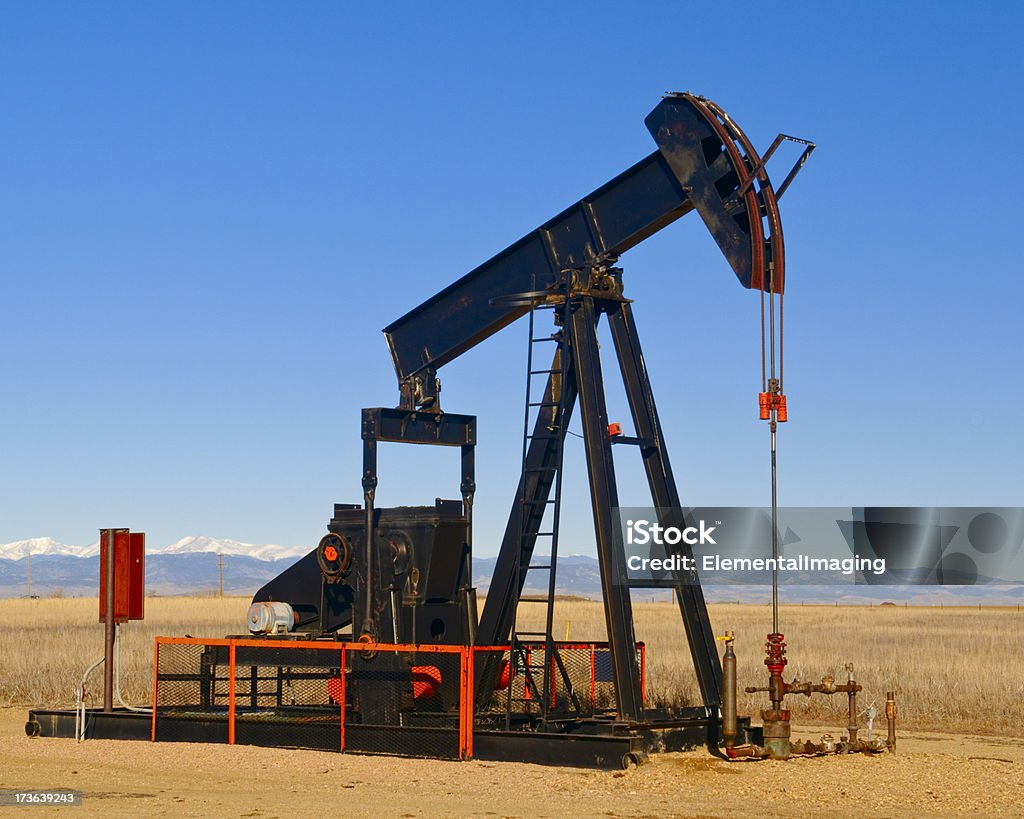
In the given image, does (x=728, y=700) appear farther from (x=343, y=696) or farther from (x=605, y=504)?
(x=343, y=696)

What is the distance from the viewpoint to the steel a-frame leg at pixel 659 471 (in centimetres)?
1382

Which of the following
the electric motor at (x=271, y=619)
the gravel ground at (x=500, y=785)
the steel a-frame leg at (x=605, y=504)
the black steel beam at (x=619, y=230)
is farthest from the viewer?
the electric motor at (x=271, y=619)

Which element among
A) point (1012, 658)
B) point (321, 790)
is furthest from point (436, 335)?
point (1012, 658)

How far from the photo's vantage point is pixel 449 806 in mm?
11047

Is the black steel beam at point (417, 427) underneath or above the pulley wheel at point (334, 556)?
above

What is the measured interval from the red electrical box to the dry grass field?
4.83 meters

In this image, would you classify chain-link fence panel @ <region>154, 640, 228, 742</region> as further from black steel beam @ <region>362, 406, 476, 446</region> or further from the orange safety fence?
black steel beam @ <region>362, 406, 476, 446</region>

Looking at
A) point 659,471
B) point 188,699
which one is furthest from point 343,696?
point 659,471

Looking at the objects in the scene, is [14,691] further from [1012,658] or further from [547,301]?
[1012,658]

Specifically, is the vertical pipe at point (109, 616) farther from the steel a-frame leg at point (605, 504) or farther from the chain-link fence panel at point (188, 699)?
the steel a-frame leg at point (605, 504)

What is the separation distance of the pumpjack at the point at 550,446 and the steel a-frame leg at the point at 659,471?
0.05 ft

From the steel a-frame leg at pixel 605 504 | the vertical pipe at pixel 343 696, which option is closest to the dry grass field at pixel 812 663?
the vertical pipe at pixel 343 696

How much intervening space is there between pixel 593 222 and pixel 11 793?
7.08 m

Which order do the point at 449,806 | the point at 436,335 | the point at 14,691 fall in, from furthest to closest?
the point at 14,691 → the point at 436,335 → the point at 449,806
